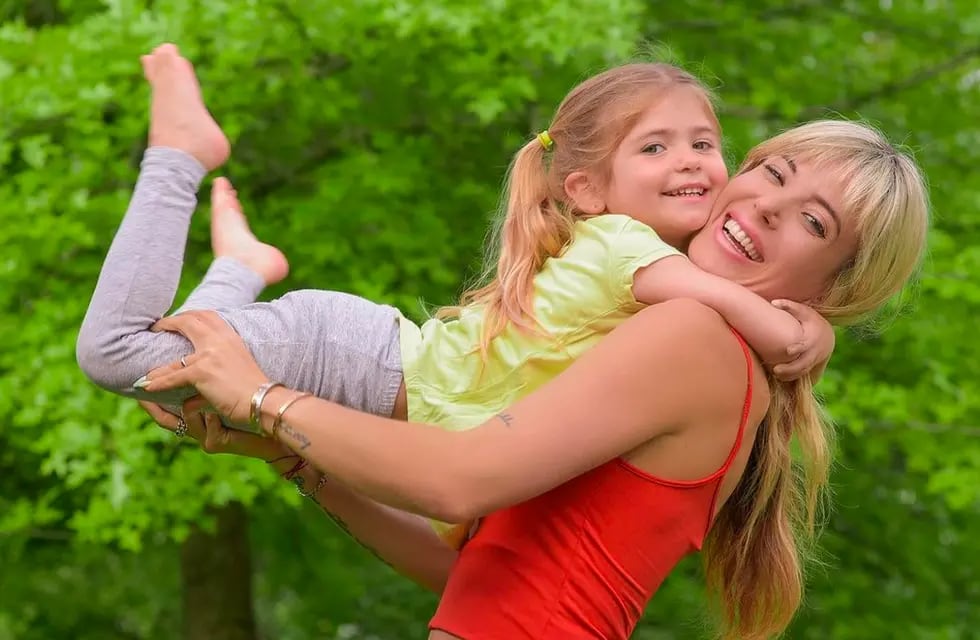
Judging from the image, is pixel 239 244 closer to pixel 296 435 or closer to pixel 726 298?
pixel 296 435

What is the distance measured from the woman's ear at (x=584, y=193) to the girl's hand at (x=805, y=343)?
0.38 metres

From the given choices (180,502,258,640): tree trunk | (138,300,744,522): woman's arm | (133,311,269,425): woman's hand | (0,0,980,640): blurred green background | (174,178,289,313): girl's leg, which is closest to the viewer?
(138,300,744,522): woman's arm

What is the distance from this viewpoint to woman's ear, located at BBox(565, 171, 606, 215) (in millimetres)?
2383

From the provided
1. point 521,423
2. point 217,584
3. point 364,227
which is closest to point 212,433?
point 521,423

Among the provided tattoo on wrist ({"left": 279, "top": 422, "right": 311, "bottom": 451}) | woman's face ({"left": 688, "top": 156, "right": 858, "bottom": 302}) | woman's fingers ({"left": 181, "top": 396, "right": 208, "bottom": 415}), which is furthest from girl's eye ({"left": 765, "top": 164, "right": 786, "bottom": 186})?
woman's fingers ({"left": 181, "top": 396, "right": 208, "bottom": 415})

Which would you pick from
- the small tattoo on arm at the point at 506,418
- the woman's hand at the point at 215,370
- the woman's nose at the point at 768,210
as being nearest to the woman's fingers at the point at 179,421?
the woman's hand at the point at 215,370

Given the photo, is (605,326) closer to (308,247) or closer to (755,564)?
(755,564)

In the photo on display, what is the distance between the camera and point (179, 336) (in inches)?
A: 87.6

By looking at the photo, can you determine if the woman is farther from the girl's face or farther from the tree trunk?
the tree trunk

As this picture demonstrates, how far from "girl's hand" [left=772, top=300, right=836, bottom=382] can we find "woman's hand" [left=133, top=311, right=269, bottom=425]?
80 centimetres

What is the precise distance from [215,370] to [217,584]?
494 cm

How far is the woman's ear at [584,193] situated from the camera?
2383 mm

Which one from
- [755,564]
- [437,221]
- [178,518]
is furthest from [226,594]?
[755,564]

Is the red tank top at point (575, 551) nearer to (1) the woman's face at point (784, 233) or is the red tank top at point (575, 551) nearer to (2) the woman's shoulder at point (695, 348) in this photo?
(2) the woman's shoulder at point (695, 348)
